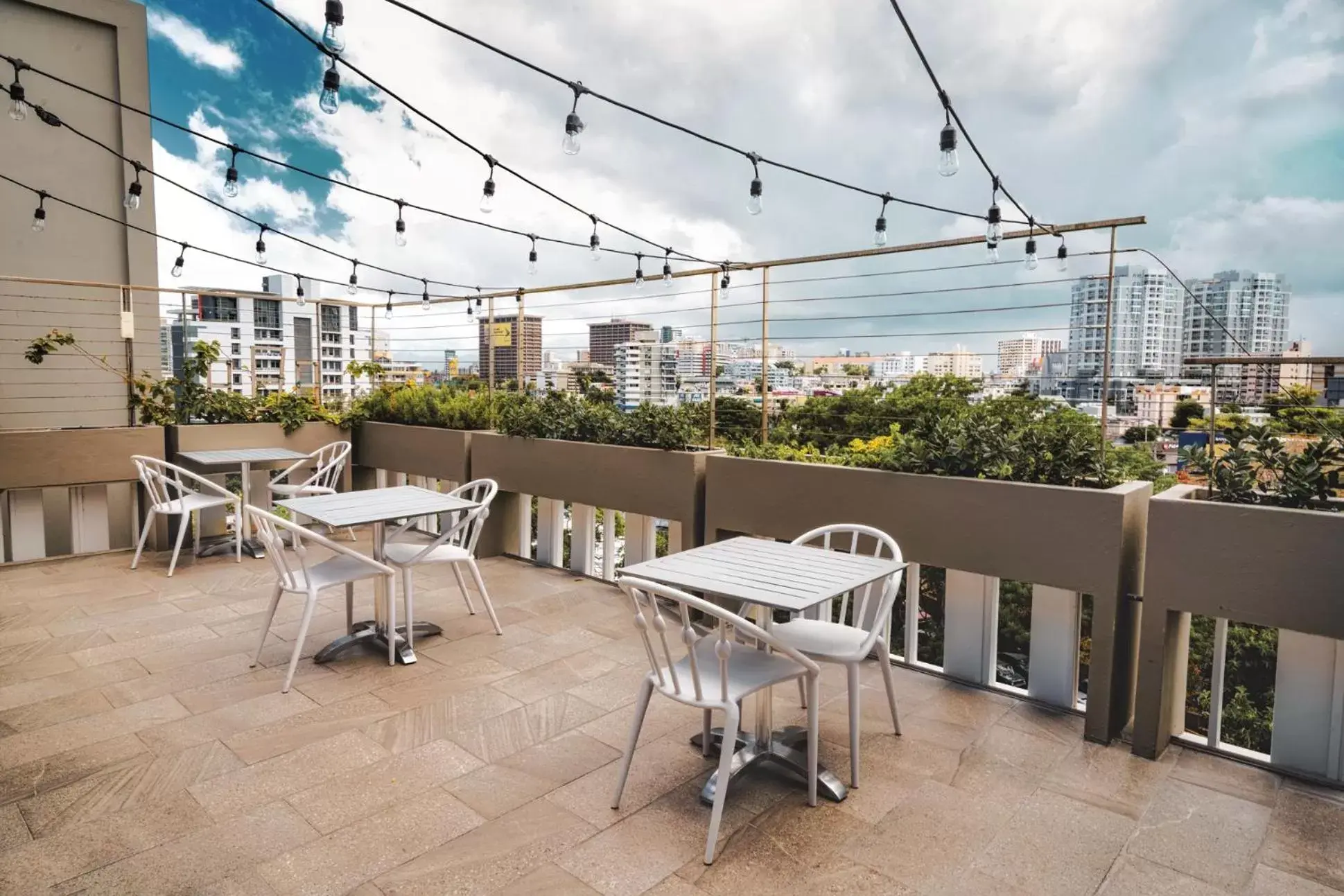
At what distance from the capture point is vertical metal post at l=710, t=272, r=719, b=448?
4.85 metres

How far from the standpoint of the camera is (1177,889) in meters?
2.14

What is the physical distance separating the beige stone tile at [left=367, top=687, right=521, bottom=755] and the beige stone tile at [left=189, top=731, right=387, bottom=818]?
81 millimetres

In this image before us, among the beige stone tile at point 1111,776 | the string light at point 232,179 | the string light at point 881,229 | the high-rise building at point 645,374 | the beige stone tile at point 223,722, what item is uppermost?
the string light at point 232,179

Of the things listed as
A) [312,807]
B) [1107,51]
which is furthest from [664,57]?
[1107,51]

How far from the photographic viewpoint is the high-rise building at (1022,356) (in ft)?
12.8

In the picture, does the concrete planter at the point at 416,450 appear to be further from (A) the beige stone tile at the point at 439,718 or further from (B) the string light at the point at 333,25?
(B) the string light at the point at 333,25

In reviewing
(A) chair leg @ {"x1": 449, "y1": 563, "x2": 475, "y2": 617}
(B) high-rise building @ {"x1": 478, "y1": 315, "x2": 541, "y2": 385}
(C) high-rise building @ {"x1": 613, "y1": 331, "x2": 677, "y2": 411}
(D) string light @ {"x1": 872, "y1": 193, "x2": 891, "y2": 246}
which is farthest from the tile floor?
(B) high-rise building @ {"x1": 478, "y1": 315, "x2": 541, "y2": 385}

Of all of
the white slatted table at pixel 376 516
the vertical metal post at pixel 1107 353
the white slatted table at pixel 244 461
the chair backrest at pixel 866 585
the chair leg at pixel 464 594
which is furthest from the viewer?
the white slatted table at pixel 244 461

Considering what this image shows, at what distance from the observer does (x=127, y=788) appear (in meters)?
2.62

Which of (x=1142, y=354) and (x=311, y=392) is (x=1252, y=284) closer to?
(x=1142, y=354)

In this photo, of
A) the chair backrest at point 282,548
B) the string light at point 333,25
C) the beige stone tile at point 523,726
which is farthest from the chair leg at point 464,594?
the string light at point 333,25

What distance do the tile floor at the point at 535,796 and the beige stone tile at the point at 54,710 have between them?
0.05ft

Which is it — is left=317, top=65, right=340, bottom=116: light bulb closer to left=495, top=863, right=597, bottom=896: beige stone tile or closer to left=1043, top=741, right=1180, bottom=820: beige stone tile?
left=495, top=863, right=597, bottom=896: beige stone tile

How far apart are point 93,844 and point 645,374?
3.87 metres
